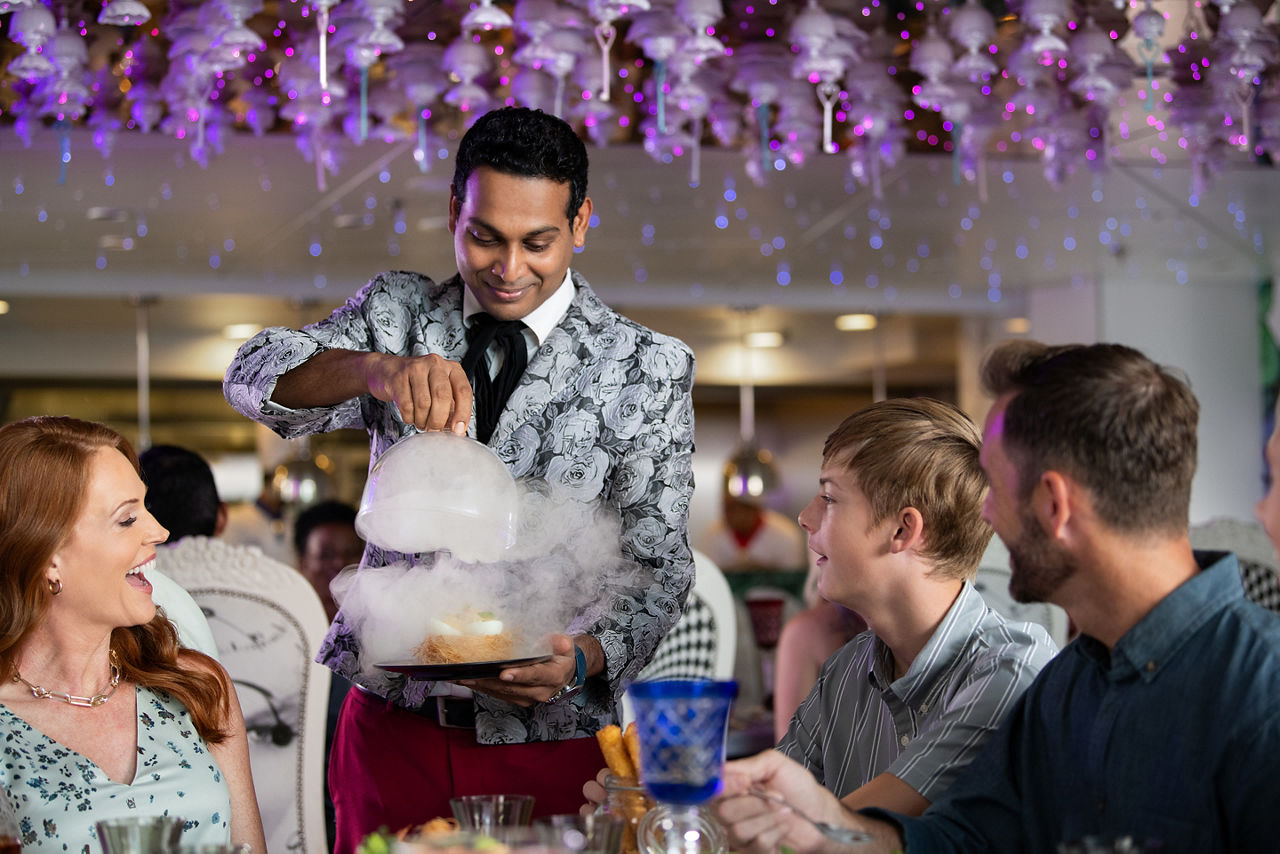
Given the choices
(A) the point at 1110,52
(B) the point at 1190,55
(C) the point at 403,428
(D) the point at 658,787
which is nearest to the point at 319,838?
(C) the point at 403,428

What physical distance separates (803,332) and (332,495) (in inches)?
131

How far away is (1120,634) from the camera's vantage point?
4.56ft

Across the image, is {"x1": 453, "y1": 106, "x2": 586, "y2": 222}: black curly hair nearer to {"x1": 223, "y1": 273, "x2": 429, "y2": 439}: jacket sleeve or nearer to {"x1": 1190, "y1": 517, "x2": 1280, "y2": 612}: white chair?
{"x1": 223, "y1": 273, "x2": 429, "y2": 439}: jacket sleeve

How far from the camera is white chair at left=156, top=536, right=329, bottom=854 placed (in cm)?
282

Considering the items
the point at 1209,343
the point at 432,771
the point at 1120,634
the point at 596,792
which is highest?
the point at 1120,634

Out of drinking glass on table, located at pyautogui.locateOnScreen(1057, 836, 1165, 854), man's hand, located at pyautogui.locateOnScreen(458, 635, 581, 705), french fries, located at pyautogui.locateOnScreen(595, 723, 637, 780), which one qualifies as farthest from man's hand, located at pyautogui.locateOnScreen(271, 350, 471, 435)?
drinking glass on table, located at pyautogui.locateOnScreen(1057, 836, 1165, 854)

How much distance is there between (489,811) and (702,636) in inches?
90.1

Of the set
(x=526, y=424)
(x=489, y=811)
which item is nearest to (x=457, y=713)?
(x=526, y=424)

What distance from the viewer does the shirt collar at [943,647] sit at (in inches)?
70.7

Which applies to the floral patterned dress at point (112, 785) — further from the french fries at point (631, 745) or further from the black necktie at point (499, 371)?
the french fries at point (631, 745)

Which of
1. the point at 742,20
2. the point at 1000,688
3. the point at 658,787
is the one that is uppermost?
the point at 742,20

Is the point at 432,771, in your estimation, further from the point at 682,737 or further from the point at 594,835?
the point at 682,737

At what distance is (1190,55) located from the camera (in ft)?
13.6

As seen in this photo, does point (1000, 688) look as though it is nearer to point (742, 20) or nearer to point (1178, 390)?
point (1178, 390)
